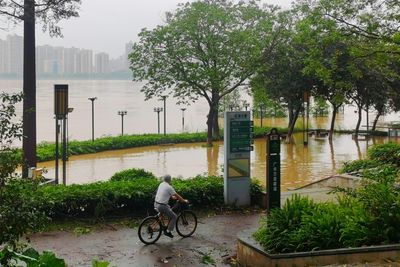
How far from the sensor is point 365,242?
23.4 ft

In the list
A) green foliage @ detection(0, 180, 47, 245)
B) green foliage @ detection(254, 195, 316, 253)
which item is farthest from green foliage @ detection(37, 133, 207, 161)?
green foliage @ detection(0, 180, 47, 245)

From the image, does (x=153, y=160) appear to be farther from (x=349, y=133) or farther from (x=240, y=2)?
(x=349, y=133)

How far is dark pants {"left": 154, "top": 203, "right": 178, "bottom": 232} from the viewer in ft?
30.4

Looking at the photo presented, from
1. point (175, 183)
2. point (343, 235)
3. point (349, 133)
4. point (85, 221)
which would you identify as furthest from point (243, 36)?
point (343, 235)

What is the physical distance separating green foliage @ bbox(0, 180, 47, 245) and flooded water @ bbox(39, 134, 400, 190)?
1156 centimetres

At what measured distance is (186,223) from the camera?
382 inches

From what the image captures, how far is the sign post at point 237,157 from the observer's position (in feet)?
39.7

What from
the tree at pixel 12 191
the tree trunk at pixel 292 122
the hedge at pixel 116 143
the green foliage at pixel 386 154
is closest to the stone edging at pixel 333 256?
the tree at pixel 12 191

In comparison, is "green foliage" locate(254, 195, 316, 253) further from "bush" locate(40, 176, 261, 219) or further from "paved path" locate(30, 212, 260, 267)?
"bush" locate(40, 176, 261, 219)

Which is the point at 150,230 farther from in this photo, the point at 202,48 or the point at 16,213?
the point at 202,48

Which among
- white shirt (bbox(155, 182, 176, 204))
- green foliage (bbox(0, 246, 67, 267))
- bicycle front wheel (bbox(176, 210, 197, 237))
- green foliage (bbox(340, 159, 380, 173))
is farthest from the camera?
green foliage (bbox(340, 159, 380, 173))

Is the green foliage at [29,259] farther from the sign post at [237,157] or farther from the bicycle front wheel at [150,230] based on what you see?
the sign post at [237,157]

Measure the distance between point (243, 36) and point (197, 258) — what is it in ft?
74.6

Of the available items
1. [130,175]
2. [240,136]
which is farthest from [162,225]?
[130,175]
